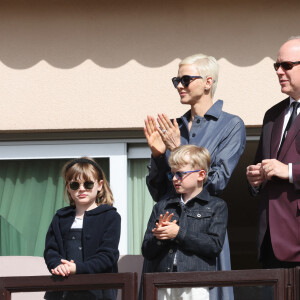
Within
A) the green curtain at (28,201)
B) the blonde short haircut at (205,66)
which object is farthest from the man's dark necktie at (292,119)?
the green curtain at (28,201)

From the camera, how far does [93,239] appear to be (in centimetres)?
518

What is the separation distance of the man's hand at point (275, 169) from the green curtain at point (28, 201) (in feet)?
6.55

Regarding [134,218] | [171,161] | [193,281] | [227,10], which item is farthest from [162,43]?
[193,281]

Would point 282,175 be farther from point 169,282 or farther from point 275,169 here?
point 169,282

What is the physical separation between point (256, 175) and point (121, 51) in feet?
6.60

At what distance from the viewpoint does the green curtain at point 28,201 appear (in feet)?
22.4

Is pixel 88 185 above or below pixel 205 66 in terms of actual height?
below

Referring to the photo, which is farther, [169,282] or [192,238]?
[192,238]

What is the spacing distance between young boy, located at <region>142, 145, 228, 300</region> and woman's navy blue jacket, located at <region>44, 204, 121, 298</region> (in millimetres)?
197

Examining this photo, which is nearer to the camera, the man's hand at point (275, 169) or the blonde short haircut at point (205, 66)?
the man's hand at point (275, 169)

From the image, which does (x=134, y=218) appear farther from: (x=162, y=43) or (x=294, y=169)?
(x=294, y=169)

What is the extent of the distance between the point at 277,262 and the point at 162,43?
2.23m

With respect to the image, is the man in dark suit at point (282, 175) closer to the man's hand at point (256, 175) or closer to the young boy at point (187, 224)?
the man's hand at point (256, 175)

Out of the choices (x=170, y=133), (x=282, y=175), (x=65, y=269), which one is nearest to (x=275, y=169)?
(x=282, y=175)
